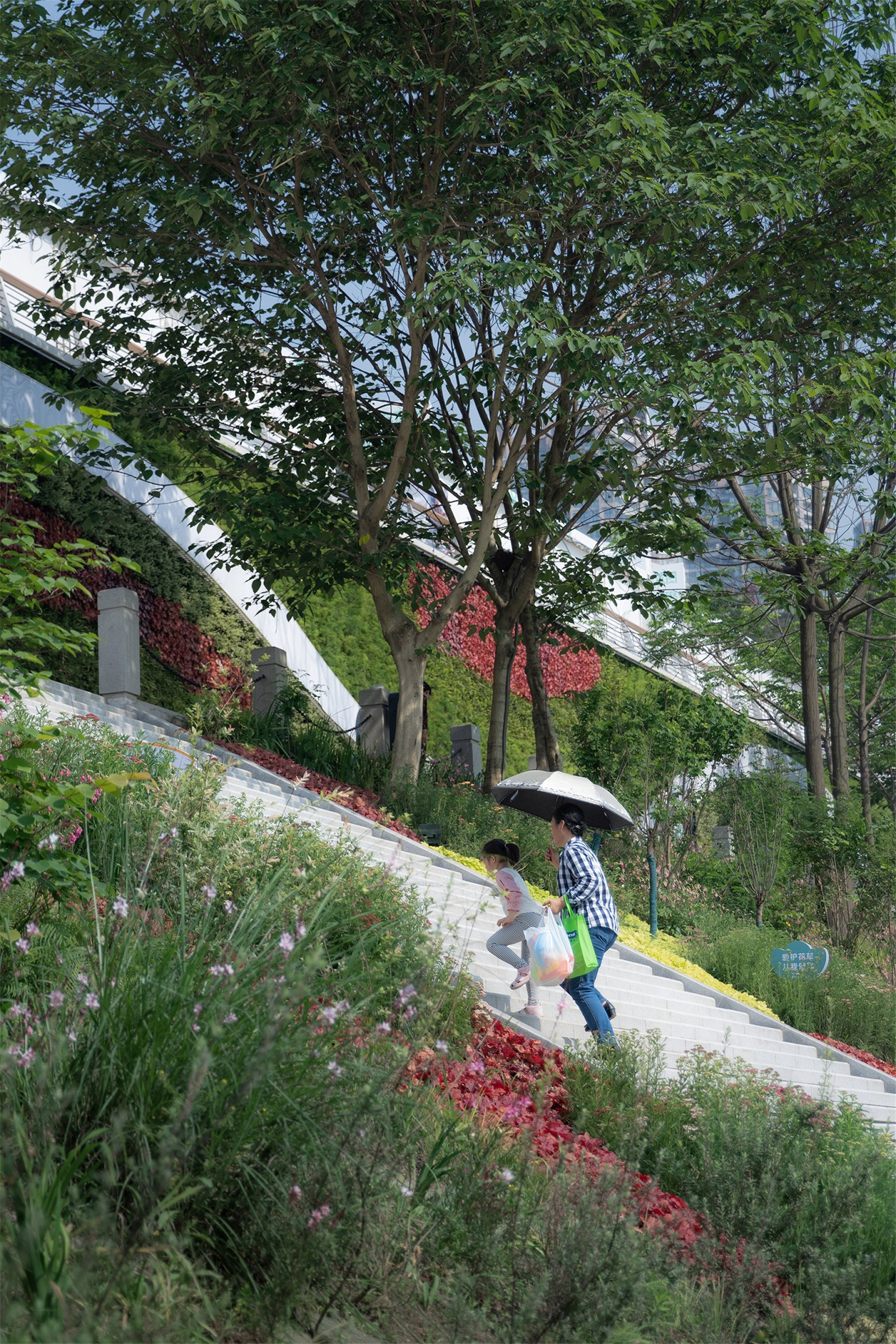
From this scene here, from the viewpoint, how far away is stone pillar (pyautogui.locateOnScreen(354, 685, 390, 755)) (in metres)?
15.8

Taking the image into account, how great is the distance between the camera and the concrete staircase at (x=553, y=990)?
23.9 feet

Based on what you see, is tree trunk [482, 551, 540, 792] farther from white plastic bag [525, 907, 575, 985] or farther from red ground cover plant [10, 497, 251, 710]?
white plastic bag [525, 907, 575, 985]

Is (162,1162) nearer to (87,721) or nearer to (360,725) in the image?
(87,721)

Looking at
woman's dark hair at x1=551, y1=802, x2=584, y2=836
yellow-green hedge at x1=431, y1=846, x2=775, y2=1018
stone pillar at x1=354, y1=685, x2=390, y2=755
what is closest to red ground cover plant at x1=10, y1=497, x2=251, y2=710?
stone pillar at x1=354, y1=685, x2=390, y2=755

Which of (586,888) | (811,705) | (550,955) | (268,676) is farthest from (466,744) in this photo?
(550,955)

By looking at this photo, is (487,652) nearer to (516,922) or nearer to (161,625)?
(161,625)

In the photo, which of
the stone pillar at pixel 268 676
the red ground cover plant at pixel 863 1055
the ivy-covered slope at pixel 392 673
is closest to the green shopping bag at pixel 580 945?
the red ground cover plant at pixel 863 1055

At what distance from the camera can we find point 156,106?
1056 centimetres

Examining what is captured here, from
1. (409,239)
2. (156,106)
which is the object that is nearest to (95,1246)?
(409,239)

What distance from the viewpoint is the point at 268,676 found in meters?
15.3

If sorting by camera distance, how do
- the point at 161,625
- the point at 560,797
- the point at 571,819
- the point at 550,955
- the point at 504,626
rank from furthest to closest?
the point at 161,625
the point at 504,626
the point at 560,797
the point at 571,819
the point at 550,955

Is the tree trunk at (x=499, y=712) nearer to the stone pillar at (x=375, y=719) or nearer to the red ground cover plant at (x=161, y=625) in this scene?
the stone pillar at (x=375, y=719)

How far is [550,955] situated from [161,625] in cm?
1054

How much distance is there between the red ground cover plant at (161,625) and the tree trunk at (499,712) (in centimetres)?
350
